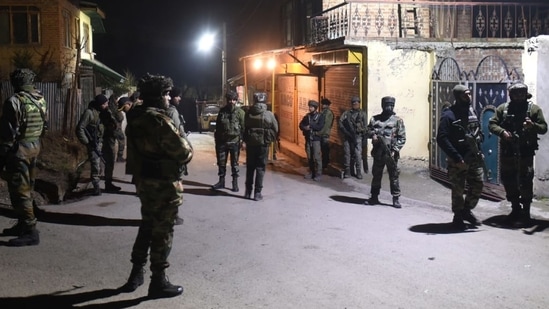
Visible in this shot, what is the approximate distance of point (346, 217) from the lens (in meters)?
9.19

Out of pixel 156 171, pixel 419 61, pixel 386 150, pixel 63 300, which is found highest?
pixel 419 61

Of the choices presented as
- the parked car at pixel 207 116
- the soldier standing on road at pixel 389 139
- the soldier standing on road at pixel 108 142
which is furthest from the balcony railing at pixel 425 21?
the parked car at pixel 207 116

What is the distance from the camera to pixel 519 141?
28.1 ft

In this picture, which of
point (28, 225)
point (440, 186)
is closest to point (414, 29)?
point (440, 186)

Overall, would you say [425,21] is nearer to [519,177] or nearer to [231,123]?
[231,123]

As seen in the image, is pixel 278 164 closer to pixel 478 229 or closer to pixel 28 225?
pixel 478 229

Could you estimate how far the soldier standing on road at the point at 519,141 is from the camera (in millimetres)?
8508

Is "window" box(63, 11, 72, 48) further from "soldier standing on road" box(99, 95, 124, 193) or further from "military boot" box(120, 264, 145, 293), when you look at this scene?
"military boot" box(120, 264, 145, 293)

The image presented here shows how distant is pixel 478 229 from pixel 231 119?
15.8 ft

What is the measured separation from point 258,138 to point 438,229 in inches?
139

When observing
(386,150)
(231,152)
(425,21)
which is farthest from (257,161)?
(425,21)

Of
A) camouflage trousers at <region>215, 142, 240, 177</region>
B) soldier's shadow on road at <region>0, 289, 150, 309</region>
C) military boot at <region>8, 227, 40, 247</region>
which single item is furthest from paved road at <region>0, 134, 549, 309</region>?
camouflage trousers at <region>215, 142, 240, 177</region>

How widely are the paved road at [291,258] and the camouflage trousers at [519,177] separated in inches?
19.8

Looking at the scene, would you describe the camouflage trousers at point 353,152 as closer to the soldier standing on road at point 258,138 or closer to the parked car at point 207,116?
the soldier standing on road at point 258,138
